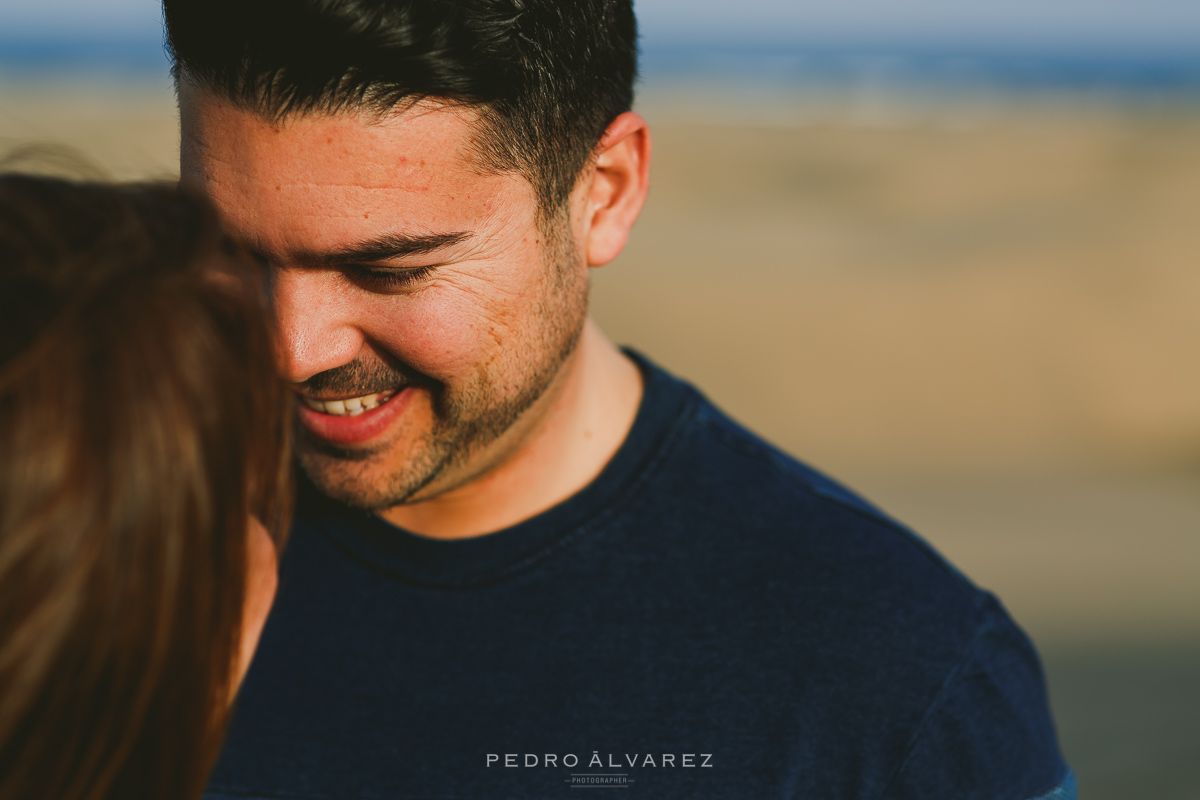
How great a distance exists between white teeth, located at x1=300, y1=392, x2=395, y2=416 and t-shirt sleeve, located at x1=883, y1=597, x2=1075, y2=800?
1186 millimetres

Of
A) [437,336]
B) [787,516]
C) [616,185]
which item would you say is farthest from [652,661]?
[616,185]

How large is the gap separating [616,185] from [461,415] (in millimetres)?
631

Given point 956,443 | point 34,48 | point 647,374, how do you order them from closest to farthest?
1. point 647,374
2. point 956,443
3. point 34,48

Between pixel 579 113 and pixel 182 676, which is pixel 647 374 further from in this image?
pixel 182 676

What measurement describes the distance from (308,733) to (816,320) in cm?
943

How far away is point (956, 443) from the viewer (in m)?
9.16

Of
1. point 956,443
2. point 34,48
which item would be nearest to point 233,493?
point 956,443

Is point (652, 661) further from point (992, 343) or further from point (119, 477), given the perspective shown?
point (992, 343)

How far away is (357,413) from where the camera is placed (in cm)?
200

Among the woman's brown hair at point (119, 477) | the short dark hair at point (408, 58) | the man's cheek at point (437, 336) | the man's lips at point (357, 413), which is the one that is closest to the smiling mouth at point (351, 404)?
the man's lips at point (357, 413)

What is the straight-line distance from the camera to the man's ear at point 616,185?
2150mm

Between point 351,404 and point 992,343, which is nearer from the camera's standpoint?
point 351,404

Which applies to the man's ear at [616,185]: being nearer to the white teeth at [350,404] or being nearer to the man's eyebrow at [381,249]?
the man's eyebrow at [381,249]

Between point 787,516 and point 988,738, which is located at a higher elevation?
point 787,516
